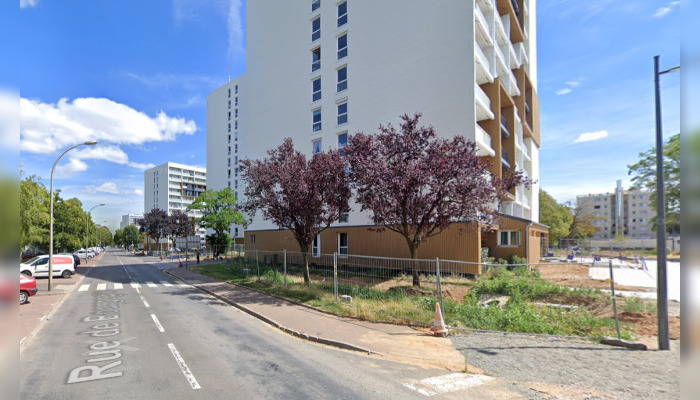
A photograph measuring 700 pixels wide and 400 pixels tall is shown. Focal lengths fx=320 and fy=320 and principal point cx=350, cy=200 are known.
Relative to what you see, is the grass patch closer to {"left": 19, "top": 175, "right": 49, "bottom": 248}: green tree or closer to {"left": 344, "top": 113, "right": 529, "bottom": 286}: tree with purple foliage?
{"left": 344, "top": 113, "right": 529, "bottom": 286}: tree with purple foliage

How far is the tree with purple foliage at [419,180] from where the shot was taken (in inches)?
504

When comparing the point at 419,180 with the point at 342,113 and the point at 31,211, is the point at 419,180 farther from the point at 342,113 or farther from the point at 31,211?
the point at 31,211

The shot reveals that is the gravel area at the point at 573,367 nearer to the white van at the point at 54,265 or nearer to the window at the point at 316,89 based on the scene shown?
the window at the point at 316,89

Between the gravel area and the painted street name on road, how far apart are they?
23.6ft

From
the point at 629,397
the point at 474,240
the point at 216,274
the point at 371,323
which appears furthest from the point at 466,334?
the point at 216,274

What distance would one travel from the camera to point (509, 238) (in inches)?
1035

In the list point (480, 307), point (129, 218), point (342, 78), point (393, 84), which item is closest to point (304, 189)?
point (480, 307)

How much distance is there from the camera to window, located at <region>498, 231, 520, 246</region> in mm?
26170

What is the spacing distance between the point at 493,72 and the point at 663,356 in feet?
69.9

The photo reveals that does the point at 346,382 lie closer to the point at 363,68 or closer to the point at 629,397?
the point at 629,397

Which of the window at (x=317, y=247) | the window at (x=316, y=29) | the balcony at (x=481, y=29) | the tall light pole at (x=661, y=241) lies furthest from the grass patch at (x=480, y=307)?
the window at (x=316, y=29)

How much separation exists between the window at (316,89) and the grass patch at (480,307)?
61.7 ft

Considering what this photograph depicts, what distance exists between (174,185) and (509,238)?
10561 cm

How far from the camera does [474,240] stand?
18.4 m
